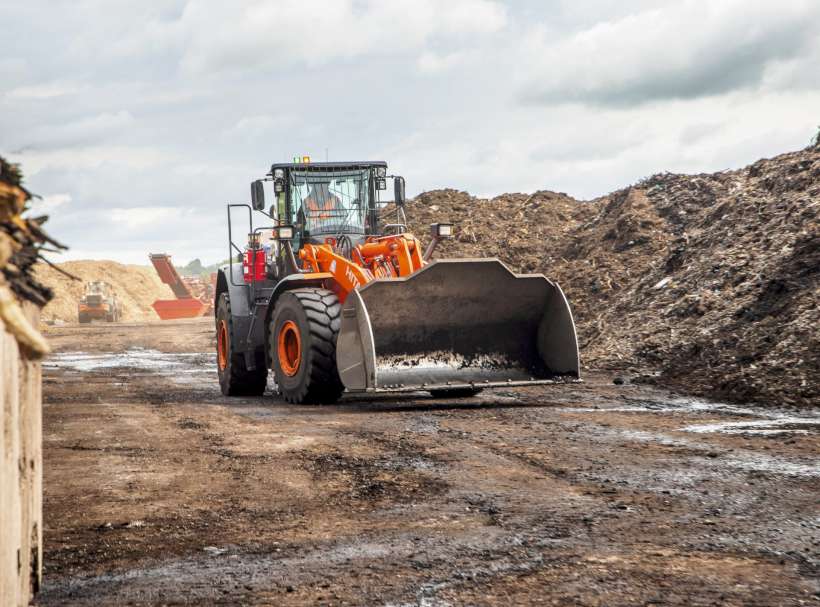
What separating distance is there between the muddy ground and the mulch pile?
7.63ft

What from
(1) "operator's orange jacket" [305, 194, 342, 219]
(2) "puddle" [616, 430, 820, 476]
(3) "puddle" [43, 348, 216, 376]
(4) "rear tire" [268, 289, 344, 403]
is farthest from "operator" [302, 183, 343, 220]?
(3) "puddle" [43, 348, 216, 376]

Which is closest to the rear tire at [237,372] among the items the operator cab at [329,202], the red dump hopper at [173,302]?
the operator cab at [329,202]

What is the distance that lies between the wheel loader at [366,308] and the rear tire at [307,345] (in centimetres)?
1

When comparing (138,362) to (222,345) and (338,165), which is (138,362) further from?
(338,165)

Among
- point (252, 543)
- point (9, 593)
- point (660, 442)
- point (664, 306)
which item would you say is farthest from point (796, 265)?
point (9, 593)

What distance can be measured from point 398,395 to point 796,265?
6232 mm

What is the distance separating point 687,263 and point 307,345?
9.42 meters

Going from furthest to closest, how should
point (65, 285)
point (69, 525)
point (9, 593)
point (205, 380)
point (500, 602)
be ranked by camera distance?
point (65, 285), point (205, 380), point (69, 525), point (500, 602), point (9, 593)

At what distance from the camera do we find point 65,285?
224 feet

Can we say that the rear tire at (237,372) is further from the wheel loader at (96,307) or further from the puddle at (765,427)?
the wheel loader at (96,307)

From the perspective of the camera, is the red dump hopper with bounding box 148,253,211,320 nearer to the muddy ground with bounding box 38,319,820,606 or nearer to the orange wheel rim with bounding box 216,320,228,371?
the orange wheel rim with bounding box 216,320,228,371

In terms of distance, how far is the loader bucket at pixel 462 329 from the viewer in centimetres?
1142

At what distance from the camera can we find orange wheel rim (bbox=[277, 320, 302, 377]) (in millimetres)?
12031

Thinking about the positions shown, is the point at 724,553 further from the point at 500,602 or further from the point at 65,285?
the point at 65,285
